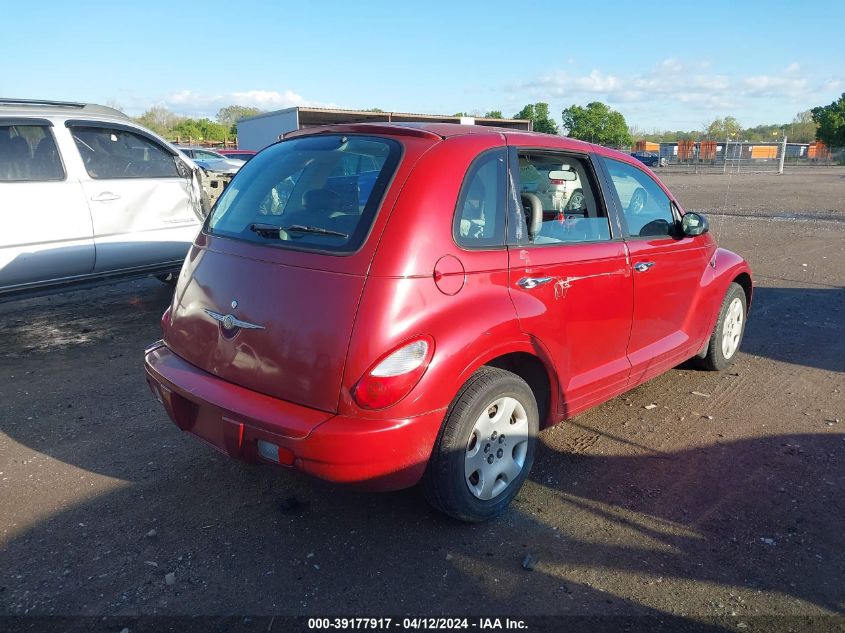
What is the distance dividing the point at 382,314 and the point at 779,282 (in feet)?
25.6

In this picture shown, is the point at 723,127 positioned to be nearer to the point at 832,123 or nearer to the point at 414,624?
the point at 832,123

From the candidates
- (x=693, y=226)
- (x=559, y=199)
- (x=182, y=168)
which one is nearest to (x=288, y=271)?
(x=559, y=199)

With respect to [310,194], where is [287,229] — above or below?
below

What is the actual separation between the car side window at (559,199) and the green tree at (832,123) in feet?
211

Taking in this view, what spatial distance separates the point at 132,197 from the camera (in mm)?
6422

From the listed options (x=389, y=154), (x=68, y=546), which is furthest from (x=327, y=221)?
(x=68, y=546)

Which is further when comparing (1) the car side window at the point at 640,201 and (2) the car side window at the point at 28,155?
(2) the car side window at the point at 28,155

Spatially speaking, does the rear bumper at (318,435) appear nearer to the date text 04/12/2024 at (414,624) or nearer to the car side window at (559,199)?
the date text 04/12/2024 at (414,624)

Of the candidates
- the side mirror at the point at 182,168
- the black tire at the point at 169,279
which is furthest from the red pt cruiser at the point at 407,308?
the black tire at the point at 169,279

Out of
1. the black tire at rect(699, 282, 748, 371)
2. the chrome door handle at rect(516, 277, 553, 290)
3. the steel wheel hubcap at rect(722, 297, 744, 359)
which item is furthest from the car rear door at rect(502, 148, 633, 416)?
the steel wheel hubcap at rect(722, 297, 744, 359)

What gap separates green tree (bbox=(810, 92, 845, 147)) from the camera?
56.2 m

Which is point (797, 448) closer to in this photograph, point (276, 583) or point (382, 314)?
point (382, 314)

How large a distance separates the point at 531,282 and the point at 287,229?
121 cm

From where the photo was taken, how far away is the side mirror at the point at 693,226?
4.42m
